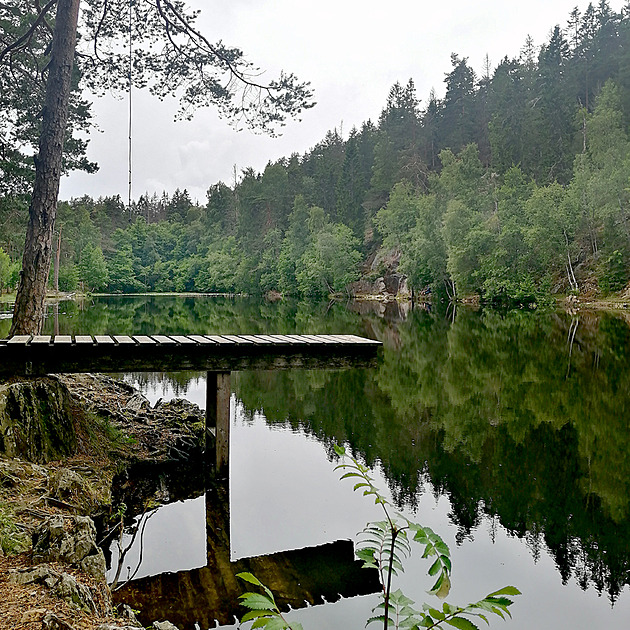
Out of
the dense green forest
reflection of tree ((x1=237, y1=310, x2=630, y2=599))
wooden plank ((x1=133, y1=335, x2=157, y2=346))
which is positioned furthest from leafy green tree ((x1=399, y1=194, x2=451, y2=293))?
wooden plank ((x1=133, y1=335, x2=157, y2=346))

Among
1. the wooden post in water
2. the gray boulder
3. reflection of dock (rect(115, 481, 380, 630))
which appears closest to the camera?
the gray boulder

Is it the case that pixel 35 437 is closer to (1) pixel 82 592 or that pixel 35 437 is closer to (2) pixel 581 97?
(1) pixel 82 592

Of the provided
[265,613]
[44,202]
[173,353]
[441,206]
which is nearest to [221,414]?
[173,353]

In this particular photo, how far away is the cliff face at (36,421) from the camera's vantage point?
17.7ft

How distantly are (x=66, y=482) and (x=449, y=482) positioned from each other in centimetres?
386

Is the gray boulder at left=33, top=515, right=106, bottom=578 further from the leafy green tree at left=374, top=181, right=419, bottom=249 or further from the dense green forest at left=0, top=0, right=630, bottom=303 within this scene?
the leafy green tree at left=374, top=181, right=419, bottom=249

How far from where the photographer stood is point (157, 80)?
401 inches

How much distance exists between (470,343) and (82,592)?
16476 mm

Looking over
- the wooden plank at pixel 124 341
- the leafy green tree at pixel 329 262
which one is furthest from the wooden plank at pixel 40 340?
the leafy green tree at pixel 329 262

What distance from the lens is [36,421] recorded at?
5.77 meters

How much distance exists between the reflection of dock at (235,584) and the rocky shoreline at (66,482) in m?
0.28

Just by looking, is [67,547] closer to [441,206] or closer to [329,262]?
[441,206]

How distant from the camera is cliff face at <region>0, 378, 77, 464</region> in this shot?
5.39 metres

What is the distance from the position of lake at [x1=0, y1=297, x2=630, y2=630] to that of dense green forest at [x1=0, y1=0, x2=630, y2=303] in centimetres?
1253
